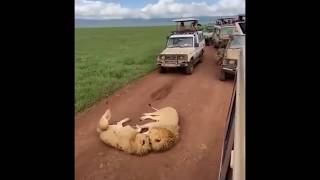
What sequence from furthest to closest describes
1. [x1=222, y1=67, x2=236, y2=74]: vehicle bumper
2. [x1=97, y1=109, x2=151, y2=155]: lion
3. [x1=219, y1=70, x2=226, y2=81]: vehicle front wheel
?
[x1=219, y1=70, x2=226, y2=81]: vehicle front wheel → [x1=222, y1=67, x2=236, y2=74]: vehicle bumper → [x1=97, y1=109, x2=151, y2=155]: lion

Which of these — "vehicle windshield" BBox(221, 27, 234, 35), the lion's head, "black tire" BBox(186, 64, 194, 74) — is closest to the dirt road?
the lion's head

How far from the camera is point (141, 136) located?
662 cm

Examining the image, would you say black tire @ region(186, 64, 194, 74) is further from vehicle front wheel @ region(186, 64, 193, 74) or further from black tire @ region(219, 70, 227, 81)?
black tire @ region(219, 70, 227, 81)

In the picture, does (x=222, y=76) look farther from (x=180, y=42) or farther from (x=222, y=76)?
(x=180, y=42)

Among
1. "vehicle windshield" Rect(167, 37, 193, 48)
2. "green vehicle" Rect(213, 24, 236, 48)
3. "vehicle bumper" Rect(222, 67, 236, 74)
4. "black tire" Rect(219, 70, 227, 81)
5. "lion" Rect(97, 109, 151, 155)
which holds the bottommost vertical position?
"lion" Rect(97, 109, 151, 155)

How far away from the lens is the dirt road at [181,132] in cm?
576

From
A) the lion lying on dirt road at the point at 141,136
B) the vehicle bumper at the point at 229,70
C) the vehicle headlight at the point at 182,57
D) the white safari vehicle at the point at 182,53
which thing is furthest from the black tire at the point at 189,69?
the lion lying on dirt road at the point at 141,136

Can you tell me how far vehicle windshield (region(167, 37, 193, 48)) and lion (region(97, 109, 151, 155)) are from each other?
8.27 meters

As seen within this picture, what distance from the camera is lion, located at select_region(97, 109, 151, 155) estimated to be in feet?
21.0
